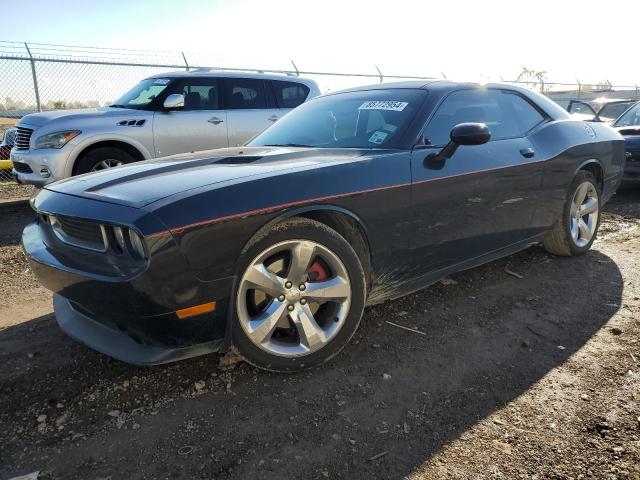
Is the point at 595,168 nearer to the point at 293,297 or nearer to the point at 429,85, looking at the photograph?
the point at 429,85

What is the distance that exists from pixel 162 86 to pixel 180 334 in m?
5.45

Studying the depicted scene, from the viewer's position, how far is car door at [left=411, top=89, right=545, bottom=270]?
293cm

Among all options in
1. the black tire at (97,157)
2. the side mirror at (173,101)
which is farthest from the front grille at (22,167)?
the side mirror at (173,101)

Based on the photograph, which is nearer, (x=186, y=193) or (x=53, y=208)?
(x=186, y=193)

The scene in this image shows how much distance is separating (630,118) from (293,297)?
7.86 meters

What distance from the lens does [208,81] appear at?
22.9 ft

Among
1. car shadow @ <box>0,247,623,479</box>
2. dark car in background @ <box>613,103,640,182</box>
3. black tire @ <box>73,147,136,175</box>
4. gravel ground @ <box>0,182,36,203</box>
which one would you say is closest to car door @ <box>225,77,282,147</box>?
black tire @ <box>73,147,136,175</box>

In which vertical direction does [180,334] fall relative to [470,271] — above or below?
above

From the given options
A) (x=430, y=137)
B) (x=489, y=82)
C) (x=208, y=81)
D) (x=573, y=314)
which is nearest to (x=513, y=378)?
(x=573, y=314)

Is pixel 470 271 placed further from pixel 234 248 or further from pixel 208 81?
pixel 208 81

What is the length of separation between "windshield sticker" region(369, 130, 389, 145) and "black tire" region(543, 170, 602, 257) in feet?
6.32

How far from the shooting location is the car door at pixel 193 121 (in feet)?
21.4

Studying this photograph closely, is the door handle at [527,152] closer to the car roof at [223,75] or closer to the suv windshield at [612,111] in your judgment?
the car roof at [223,75]

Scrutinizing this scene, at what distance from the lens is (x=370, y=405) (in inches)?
88.6
